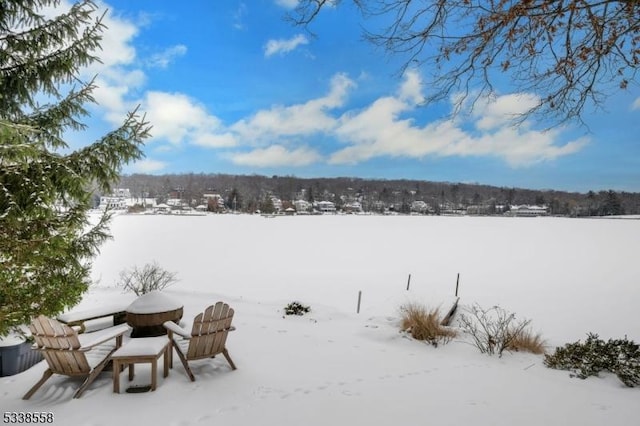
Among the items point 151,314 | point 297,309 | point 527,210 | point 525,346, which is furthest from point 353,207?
point 151,314

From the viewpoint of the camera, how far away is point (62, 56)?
394 centimetres

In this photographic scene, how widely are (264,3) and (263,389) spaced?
5.23 metres

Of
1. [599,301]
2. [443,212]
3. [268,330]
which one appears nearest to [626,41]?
[268,330]

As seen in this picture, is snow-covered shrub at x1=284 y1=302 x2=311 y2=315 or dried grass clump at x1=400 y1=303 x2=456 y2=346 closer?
dried grass clump at x1=400 y1=303 x2=456 y2=346

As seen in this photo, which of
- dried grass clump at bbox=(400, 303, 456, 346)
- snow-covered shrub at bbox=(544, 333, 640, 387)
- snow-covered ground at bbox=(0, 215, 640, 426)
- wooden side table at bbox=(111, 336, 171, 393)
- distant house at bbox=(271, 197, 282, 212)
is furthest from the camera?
distant house at bbox=(271, 197, 282, 212)

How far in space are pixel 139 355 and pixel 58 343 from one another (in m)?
0.79

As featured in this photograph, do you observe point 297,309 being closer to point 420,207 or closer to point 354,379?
point 354,379

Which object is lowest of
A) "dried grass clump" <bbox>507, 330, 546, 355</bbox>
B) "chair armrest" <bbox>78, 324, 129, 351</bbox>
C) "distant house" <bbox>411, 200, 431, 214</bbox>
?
"dried grass clump" <bbox>507, 330, 546, 355</bbox>

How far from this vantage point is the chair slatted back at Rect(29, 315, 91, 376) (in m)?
3.46

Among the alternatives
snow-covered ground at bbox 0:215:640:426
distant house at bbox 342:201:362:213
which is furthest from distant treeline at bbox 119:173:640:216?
snow-covered ground at bbox 0:215:640:426

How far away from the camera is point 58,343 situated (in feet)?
11.4

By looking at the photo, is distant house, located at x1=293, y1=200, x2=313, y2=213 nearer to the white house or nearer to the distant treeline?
the distant treeline

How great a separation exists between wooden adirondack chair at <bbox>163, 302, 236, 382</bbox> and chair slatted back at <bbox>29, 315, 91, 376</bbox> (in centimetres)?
89

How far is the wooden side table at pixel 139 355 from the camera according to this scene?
356 centimetres
